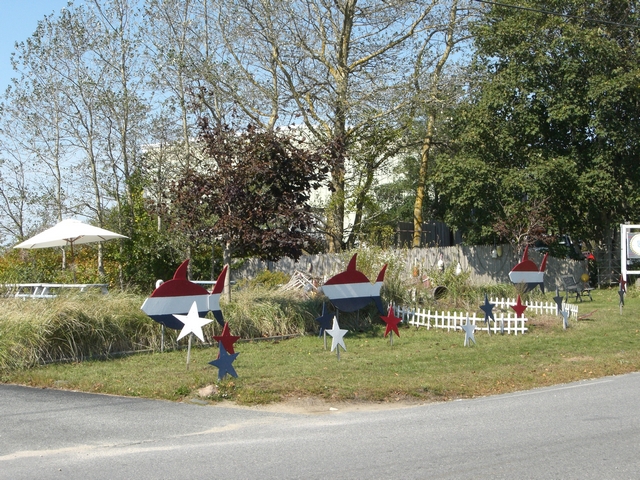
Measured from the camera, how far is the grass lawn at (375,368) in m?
10.0

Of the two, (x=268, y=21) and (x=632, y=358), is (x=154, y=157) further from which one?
(x=632, y=358)

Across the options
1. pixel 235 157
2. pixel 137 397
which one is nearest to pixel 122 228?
pixel 235 157

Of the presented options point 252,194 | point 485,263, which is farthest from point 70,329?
point 485,263

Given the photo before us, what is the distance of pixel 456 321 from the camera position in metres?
16.4

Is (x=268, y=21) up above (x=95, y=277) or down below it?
above

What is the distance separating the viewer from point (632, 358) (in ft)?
41.5

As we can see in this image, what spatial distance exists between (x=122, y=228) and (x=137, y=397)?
56.7ft

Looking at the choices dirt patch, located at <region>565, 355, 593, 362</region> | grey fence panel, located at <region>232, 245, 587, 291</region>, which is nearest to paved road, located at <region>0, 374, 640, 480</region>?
dirt patch, located at <region>565, 355, 593, 362</region>

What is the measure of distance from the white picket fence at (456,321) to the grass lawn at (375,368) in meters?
0.32

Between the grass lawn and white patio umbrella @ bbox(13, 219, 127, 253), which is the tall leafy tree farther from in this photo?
white patio umbrella @ bbox(13, 219, 127, 253)

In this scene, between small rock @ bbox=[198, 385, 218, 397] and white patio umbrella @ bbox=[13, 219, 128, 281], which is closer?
small rock @ bbox=[198, 385, 218, 397]

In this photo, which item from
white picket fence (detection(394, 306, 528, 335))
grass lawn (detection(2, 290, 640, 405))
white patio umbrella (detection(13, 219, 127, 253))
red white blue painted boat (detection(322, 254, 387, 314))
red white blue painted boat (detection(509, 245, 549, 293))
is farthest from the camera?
white patio umbrella (detection(13, 219, 127, 253))

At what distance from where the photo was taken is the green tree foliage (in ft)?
84.3

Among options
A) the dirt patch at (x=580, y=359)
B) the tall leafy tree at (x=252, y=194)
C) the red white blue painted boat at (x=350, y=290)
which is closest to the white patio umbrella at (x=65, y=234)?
the tall leafy tree at (x=252, y=194)
